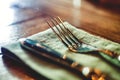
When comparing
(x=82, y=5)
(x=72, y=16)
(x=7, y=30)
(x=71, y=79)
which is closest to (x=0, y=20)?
(x=7, y=30)

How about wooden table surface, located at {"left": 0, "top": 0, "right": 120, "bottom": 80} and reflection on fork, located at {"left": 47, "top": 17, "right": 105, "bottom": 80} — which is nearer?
reflection on fork, located at {"left": 47, "top": 17, "right": 105, "bottom": 80}

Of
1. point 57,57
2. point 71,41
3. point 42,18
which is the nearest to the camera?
point 57,57

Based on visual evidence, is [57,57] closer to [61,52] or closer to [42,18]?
[61,52]

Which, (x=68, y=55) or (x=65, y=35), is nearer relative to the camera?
(x=68, y=55)

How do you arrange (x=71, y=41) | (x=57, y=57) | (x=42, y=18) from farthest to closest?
(x=42, y=18)
(x=71, y=41)
(x=57, y=57)

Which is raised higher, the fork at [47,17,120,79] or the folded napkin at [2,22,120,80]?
the fork at [47,17,120,79]

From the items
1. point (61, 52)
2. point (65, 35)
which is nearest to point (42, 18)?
point (65, 35)

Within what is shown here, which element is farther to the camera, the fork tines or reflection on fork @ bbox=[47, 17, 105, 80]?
the fork tines
